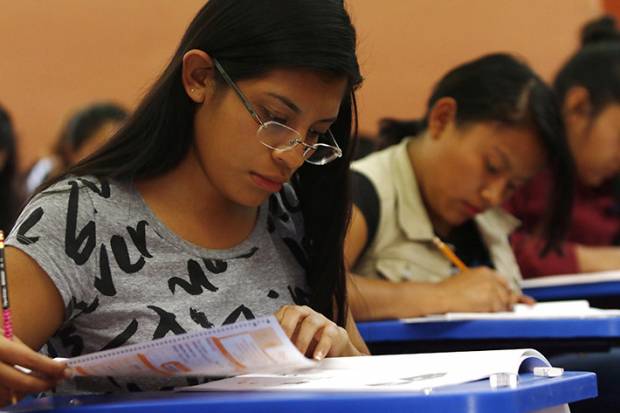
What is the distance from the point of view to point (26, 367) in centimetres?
106

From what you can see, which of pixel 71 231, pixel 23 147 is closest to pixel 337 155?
pixel 71 231

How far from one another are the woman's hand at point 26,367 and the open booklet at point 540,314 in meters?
0.88

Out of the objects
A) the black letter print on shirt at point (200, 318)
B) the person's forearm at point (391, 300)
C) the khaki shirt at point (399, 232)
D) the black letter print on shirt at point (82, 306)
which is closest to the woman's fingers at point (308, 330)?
the black letter print on shirt at point (200, 318)

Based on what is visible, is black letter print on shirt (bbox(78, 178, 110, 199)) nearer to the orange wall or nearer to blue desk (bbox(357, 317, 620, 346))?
blue desk (bbox(357, 317, 620, 346))

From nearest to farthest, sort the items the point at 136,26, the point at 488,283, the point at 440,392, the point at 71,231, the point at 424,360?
the point at 440,392 → the point at 424,360 → the point at 71,231 → the point at 488,283 → the point at 136,26

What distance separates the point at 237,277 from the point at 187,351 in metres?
0.45

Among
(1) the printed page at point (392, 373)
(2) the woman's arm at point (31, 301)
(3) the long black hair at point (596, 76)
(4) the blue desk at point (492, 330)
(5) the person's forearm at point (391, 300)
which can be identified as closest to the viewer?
(1) the printed page at point (392, 373)

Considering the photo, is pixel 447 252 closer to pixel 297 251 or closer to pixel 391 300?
pixel 391 300

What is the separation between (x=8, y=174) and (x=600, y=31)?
2.00 m

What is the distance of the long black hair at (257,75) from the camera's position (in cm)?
140

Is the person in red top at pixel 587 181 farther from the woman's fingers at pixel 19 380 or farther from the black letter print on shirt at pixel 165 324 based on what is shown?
the woman's fingers at pixel 19 380

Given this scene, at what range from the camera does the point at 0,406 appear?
3.71 feet

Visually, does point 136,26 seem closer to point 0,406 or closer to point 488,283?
point 488,283

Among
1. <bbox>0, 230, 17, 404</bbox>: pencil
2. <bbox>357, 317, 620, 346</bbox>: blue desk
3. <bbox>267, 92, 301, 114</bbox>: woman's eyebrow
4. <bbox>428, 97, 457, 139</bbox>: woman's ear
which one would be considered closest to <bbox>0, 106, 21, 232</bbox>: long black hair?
<bbox>428, 97, 457, 139</bbox>: woman's ear
